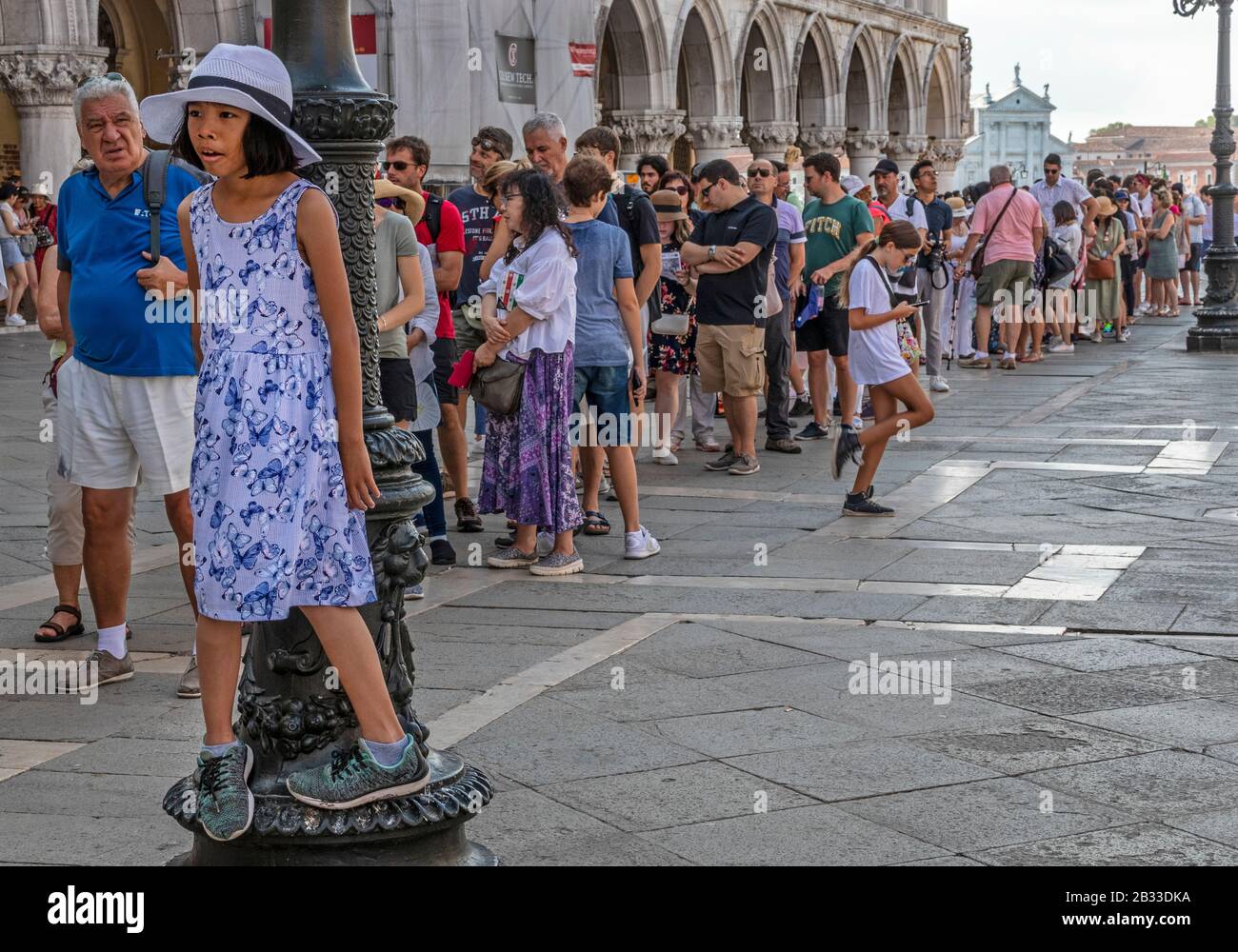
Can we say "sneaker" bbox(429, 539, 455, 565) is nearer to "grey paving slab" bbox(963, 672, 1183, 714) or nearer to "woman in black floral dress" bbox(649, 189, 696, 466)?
"grey paving slab" bbox(963, 672, 1183, 714)

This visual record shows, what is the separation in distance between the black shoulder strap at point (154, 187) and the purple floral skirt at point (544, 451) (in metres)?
2.03

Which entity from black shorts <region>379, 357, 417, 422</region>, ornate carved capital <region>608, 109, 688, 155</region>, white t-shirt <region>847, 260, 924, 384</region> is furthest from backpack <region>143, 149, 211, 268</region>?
ornate carved capital <region>608, 109, 688, 155</region>

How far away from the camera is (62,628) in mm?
5969

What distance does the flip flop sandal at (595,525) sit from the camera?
7934 mm

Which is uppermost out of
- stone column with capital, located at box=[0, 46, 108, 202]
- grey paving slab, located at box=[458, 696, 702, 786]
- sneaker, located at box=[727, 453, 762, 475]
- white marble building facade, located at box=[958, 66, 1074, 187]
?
white marble building facade, located at box=[958, 66, 1074, 187]

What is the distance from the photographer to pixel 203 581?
3.46 m

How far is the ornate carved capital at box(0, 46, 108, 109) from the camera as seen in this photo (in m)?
16.7

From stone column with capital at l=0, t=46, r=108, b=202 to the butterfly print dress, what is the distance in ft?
45.7

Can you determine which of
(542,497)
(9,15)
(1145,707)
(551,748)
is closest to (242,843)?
(551,748)

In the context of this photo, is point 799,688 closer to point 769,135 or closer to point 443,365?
point 443,365

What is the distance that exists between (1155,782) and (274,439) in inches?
89.7

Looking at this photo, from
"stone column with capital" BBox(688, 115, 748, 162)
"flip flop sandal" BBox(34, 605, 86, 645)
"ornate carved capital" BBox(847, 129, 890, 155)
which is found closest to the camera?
"flip flop sandal" BBox(34, 605, 86, 645)

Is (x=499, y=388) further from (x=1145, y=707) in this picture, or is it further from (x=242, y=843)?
(x=242, y=843)
